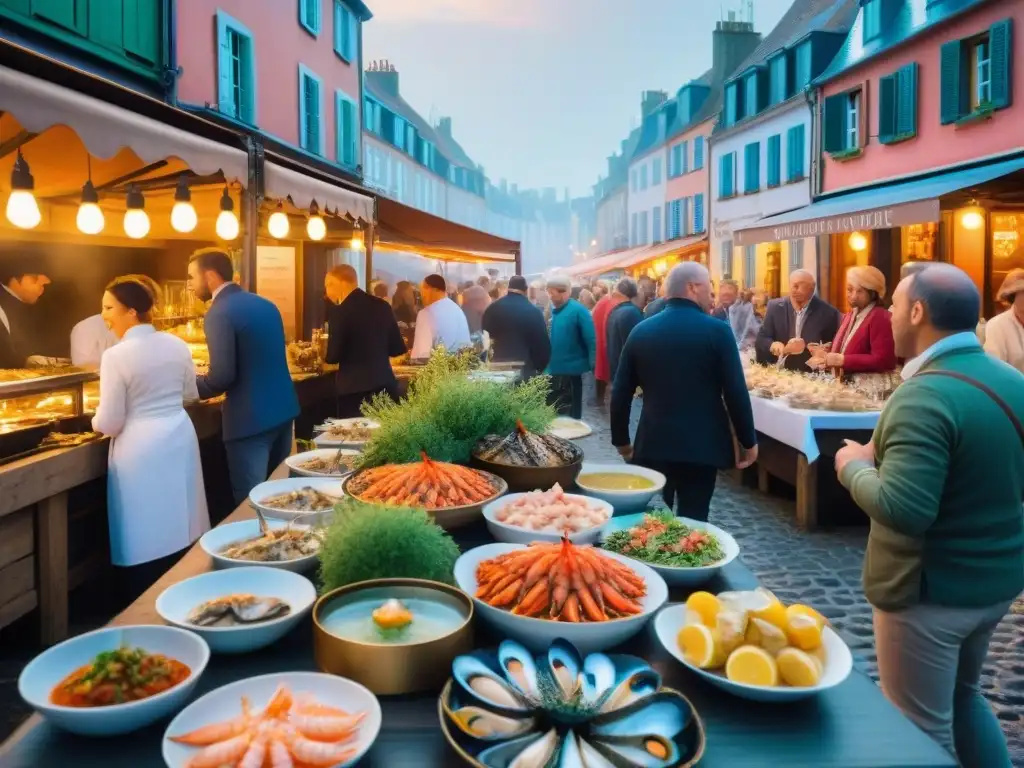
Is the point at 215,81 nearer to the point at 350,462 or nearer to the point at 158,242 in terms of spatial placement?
the point at 158,242

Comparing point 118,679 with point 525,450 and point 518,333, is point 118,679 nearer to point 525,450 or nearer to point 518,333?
point 525,450

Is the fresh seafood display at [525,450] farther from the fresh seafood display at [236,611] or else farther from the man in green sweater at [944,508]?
the fresh seafood display at [236,611]

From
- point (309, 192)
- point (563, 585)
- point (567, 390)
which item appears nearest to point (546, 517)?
point (563, 585)

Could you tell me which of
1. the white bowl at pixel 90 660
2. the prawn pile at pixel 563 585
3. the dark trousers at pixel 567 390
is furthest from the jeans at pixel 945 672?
the dark trousers at pixel 567 390

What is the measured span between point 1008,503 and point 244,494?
450 centimetres

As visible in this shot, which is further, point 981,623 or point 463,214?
point 463,214

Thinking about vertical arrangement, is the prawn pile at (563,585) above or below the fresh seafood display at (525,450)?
below

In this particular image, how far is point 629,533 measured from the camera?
2617 millimetres

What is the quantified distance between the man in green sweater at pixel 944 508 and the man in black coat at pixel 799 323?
5.02 m

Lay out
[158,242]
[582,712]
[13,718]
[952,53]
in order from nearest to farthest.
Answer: [582,712] → [13,718] → [158,242] → [952,53]

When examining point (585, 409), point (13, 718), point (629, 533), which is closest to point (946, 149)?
point (585, 409)

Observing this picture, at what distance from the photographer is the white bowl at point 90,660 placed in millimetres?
1523

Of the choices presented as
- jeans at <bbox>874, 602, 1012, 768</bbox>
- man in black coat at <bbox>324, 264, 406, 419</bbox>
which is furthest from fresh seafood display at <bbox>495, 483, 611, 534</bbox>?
man in black coat at <bbox>324, 264, 406, 419</bbox>

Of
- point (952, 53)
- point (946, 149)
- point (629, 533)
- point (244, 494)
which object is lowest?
point (244, 494)
